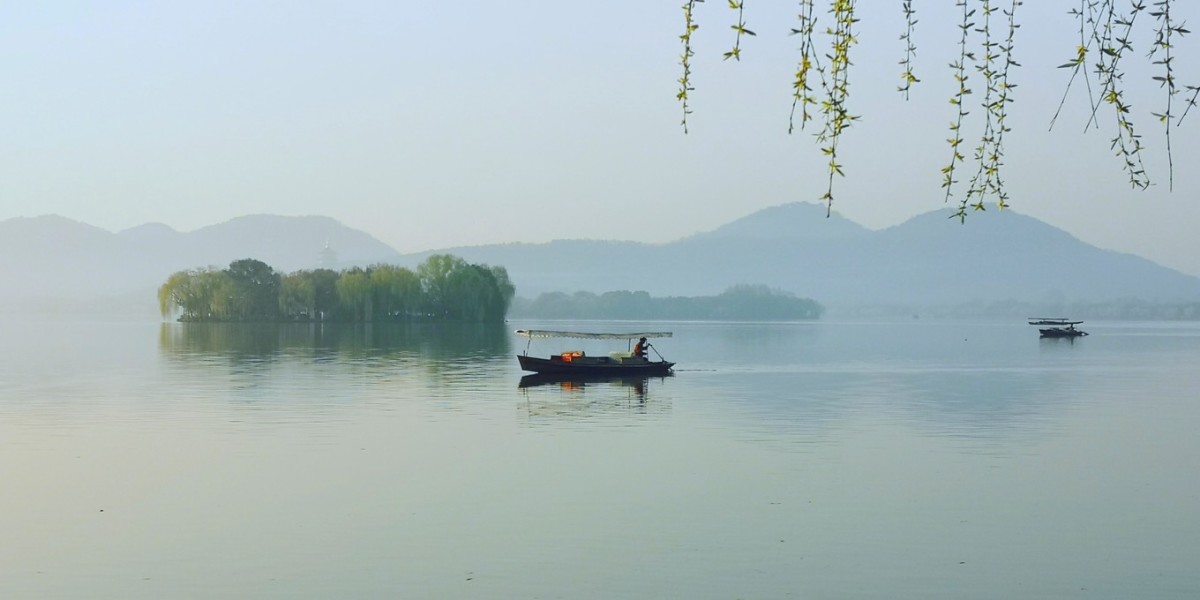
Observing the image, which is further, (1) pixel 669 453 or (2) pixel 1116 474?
(1) pixel 669 453

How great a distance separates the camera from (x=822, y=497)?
2544 cm

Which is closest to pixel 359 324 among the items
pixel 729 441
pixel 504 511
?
pixel 729 441

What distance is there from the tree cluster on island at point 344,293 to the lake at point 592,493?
311 ft

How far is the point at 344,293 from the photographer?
15250cm

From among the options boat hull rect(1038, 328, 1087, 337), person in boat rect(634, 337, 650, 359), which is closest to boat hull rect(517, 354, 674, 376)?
person in boat rect(634, 337, 650, 359)

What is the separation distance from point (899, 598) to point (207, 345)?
9484 cm

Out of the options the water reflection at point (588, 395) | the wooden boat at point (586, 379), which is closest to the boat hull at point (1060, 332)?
the water reflection at point (588, 395)

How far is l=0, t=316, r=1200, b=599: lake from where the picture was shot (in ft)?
60.8

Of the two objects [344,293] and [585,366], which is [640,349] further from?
[344,293]

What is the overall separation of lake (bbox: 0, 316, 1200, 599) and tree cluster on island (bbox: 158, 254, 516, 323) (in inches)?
3729

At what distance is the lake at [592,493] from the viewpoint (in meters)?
18.5

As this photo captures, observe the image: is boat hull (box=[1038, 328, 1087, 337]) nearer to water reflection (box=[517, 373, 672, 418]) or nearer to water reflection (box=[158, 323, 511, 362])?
water reflection (box=[158, 323, 511, 362])

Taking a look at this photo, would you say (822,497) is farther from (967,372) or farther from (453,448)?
(967,372)

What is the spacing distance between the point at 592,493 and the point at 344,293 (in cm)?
13048
